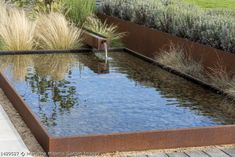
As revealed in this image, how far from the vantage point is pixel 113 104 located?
683 cm

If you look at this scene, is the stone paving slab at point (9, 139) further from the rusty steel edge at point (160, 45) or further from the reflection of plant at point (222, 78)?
the rusty steel edge at point (160, 45)

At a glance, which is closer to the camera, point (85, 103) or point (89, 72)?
point (85, 103)

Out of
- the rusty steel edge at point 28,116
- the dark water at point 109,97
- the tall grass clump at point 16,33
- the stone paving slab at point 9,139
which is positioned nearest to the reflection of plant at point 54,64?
the dark water at point 109,97

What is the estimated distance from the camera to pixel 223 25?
341 inches

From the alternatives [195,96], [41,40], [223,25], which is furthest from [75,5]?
[195,96]

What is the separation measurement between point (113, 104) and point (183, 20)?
3.64 metres

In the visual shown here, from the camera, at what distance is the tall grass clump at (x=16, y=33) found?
10297 mm

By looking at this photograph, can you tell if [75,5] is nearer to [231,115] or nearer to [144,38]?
[144,38]

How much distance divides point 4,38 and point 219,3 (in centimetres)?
934

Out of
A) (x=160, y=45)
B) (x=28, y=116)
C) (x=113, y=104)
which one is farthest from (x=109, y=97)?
(x=160, y=45)

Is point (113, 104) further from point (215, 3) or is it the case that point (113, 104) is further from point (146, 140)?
point (215, 3)

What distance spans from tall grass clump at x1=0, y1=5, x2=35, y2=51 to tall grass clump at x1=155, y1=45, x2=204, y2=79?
270cm

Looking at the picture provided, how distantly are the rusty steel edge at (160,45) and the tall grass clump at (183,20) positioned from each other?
0.17 metres

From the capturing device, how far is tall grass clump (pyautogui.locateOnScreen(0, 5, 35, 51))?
10297 millimetres
